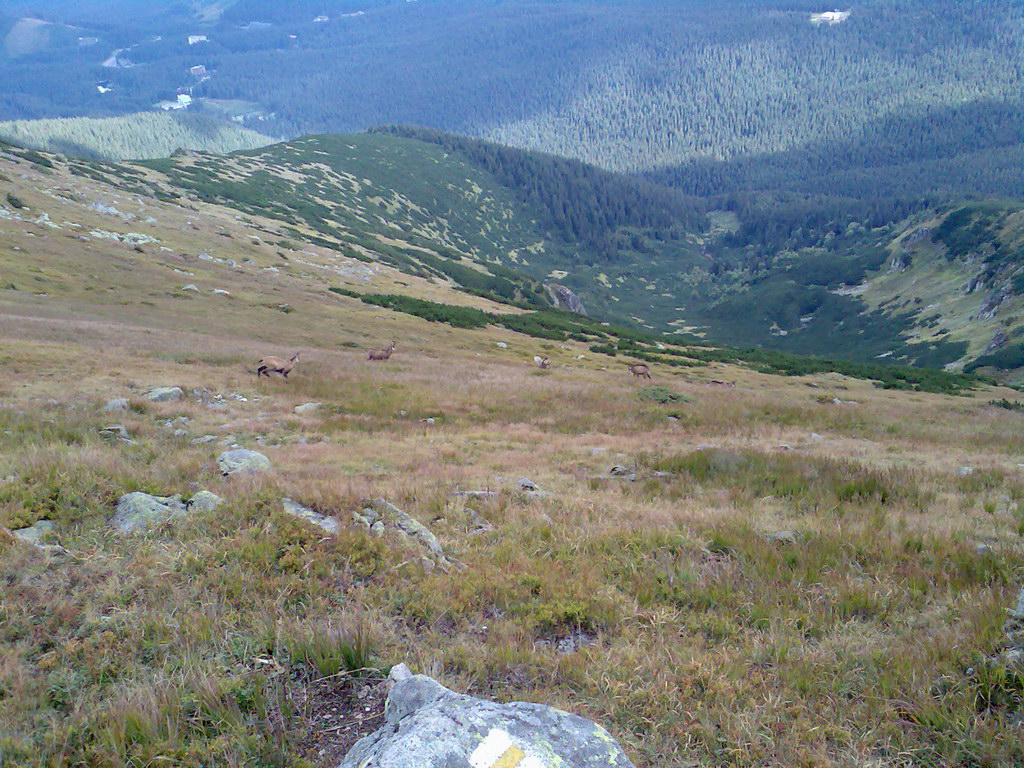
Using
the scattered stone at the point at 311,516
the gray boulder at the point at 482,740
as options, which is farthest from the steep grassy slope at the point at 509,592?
the gray boulder at the point at 482,740

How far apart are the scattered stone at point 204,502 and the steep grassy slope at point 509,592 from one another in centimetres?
24

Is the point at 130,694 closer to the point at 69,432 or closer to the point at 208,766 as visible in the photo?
the point at 208,766

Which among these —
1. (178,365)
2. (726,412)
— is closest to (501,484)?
(726,412)

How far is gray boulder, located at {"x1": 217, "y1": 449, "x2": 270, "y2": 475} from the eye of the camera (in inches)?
338

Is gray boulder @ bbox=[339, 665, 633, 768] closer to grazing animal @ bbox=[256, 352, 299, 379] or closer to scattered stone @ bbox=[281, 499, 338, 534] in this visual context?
scattered stone @ bbox=[281, 499, 338, 534]

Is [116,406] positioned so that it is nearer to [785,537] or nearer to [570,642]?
[570,642]

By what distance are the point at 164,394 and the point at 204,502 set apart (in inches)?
397

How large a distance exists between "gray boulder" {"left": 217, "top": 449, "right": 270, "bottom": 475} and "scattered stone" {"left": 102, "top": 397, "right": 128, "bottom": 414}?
5.47 m

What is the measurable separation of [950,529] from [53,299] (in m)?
36.5

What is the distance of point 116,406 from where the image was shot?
13016 mm

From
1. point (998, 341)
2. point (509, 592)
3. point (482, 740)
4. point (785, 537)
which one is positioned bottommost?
point (998, 341)

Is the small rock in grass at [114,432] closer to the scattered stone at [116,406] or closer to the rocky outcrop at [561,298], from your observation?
the scattered stone at [116,406]

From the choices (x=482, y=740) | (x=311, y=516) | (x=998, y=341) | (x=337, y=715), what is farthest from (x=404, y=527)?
(x=998, y=341)

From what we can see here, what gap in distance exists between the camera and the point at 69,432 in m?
10.3
